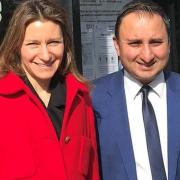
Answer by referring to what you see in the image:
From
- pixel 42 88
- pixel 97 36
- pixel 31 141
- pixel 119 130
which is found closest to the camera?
pixel 31 141

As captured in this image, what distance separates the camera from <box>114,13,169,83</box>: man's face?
114 inches

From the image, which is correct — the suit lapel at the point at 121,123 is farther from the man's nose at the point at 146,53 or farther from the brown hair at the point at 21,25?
the brown hair at the point at 21,25

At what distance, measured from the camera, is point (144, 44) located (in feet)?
9.52

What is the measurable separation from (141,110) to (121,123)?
0.44ft

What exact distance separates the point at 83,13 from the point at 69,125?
73.5 inches

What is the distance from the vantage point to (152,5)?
9.84 feet

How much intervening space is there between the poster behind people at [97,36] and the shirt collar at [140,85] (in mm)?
A: 1423

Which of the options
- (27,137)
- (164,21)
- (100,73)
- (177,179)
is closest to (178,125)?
(177,179)

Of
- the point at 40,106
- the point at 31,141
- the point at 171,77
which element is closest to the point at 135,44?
the point at 171,77

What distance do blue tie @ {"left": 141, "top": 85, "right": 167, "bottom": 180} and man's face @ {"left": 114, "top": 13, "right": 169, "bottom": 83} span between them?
185 millimetres

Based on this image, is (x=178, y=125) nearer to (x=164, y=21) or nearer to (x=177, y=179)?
(x=177, y=179)

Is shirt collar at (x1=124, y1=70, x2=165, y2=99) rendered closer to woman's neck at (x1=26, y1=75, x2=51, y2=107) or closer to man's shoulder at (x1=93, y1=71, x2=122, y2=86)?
man's shoulder at (x1=93, y1=71, x2=122, y2=86)

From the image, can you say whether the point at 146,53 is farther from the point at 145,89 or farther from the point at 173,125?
the point at 173,125

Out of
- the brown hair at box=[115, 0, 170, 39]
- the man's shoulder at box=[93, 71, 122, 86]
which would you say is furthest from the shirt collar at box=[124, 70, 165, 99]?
the brown hair at box=[115, 0, 170, 39]
